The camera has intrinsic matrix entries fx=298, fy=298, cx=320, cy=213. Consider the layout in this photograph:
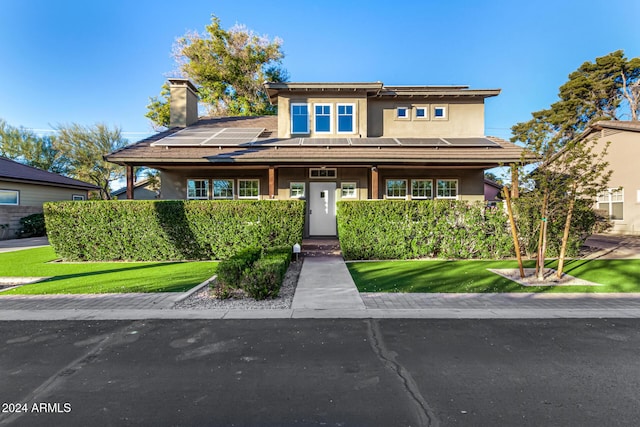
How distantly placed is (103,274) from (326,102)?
1080 cm

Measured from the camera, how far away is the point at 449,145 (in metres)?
12.5

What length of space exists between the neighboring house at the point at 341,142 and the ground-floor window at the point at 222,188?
0.05 metres

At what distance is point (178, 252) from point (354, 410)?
909cm

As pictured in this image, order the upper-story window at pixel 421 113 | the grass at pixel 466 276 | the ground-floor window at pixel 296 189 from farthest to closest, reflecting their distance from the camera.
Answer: the upper-story window at pixel 421 113
the ground-floor window at pixel 296 189
the grass at pixel 466 276

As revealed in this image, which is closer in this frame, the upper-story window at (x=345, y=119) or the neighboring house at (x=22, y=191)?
the upper-story window at (x=345, y=119)

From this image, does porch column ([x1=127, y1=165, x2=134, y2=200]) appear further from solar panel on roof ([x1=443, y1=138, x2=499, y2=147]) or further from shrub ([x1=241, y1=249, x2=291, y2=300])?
solar panel on roof ([x1=443, y1=138, x2=499, y2=147])

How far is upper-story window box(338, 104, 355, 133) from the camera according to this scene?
1384cm

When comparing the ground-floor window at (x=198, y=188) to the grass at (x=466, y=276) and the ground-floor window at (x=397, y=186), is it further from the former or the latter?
the ground-floor window at (x=397, y=186)

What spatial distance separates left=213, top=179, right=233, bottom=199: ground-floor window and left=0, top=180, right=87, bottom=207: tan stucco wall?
1324cm

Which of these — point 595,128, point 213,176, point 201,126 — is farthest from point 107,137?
point 595,128

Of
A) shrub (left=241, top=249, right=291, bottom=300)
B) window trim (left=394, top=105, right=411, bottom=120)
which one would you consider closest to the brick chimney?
window trim (left=394, top=105, right=411, bottom=120)

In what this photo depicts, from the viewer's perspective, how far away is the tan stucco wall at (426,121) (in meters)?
14.3

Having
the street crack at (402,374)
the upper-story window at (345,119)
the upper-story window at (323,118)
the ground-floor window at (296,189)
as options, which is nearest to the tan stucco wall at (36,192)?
the ground-floor window at (296,189)

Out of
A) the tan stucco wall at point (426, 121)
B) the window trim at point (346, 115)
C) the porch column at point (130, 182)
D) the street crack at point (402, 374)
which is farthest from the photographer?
the tan stucco wall at point (426, 121)
